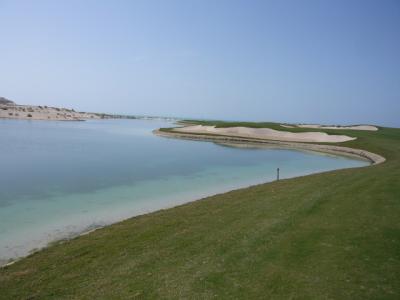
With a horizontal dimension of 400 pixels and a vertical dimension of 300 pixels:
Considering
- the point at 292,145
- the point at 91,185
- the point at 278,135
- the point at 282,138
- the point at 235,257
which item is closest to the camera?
the point at 235,257

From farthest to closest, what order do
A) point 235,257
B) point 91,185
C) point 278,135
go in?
point 278,135 < point 91,185 < point 235,257

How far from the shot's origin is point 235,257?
6602mm

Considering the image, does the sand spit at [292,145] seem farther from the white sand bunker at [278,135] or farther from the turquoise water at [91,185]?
the turquoise water at [91,185]

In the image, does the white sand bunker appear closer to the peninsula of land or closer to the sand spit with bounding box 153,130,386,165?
the peninsula of land

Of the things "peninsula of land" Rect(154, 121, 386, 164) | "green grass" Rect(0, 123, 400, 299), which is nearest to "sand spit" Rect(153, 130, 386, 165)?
"peninsula of land" Rect(154, 121, 386, 164)

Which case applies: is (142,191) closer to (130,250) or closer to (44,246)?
(44,246)

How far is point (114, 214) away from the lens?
11930 mm

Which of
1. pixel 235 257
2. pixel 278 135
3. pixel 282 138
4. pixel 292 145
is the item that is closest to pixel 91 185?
pixel 235 257

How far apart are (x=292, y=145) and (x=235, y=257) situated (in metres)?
40.5

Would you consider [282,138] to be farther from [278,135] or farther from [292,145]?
[292,145]

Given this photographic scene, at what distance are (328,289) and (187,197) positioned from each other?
32.9ft

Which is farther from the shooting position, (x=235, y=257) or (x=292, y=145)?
(x=292, y=145)

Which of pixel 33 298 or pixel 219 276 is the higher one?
pixel 219 276

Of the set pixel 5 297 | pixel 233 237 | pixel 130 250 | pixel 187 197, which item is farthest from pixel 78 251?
pixel 187 197
